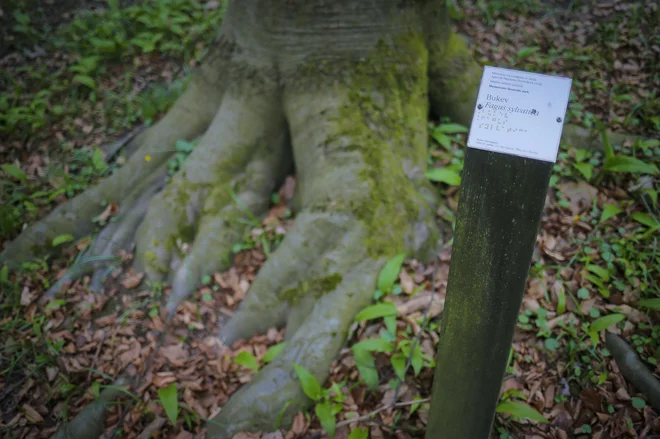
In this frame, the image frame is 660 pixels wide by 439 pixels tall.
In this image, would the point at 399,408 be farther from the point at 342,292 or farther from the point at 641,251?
the point at 641,251

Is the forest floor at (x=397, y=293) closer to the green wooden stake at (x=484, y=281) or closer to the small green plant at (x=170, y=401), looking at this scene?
the small green plant at (x=170, y=401)

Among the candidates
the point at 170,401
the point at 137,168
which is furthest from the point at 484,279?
the point at 137,168

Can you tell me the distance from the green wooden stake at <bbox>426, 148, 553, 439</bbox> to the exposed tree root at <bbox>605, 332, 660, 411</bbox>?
108cm

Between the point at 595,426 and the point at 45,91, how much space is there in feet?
20.0

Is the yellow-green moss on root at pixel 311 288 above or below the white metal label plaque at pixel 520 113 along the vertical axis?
below

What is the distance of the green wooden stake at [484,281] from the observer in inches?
55.2

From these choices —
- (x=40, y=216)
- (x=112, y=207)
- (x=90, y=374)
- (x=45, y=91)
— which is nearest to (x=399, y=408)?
(x=90, y=374)

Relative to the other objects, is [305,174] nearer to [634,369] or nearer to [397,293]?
[397,293]

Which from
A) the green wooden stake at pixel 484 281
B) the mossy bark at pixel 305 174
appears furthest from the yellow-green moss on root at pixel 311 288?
the green wooden stake at pixel 484 281

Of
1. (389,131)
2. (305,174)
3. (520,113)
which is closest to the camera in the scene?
(520,113)

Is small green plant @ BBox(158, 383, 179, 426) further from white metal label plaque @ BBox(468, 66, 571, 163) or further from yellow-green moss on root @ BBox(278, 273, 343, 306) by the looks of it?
white metal label plaque @ BBox(468, 66, 571, 163)

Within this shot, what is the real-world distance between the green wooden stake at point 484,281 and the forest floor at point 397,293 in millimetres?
630

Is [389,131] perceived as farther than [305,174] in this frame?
No

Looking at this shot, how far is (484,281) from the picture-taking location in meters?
1.64
